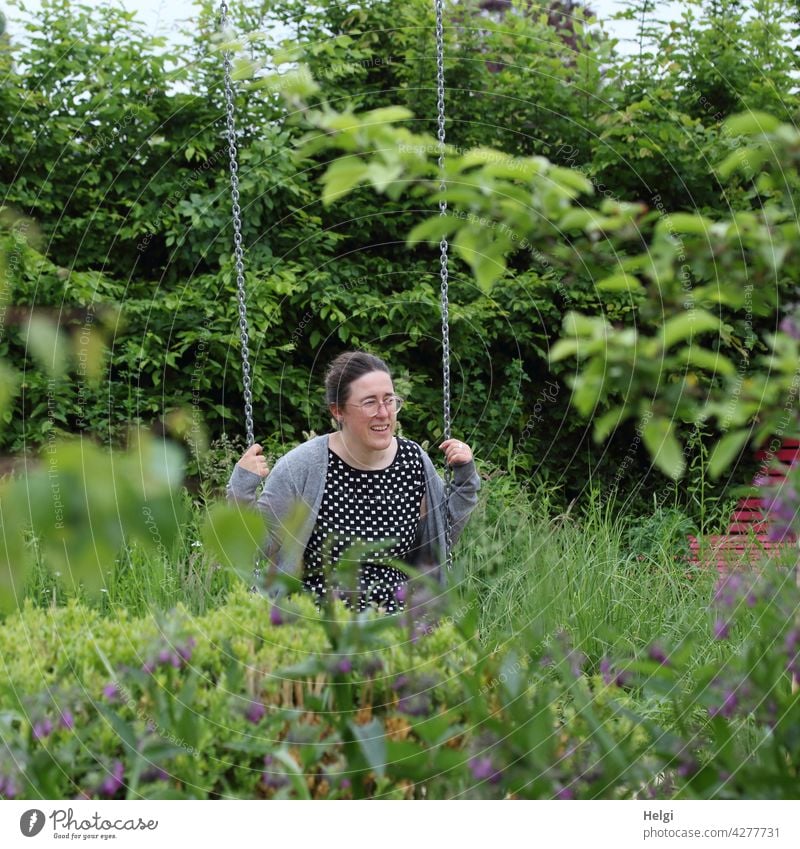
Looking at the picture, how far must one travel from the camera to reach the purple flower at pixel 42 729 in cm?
184

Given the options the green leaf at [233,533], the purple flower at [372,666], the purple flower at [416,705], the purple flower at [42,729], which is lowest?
the purple flower at [42,729]

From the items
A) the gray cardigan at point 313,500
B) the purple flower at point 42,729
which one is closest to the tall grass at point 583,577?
the gray cardigan at point 313,500

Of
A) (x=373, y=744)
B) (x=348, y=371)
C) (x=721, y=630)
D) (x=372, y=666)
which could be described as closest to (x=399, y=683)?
(x=372, y=666)

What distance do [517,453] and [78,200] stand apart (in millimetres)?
2297

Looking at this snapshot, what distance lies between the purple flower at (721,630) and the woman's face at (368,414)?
3.60 feet

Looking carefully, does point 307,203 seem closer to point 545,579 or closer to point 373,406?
point 373,406

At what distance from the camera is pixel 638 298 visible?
12.3 ft

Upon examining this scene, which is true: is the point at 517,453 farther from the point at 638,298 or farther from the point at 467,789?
the point at 467,789

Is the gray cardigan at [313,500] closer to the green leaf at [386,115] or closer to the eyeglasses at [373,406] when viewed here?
the eyeglasses at [373,406]

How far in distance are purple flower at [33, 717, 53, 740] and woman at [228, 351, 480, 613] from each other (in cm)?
100

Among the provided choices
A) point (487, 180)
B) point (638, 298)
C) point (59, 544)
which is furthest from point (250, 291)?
point (59, 544)

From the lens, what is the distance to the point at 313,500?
9.57ft

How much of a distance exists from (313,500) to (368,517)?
19 cm

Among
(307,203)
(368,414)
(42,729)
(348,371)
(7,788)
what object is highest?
(307,203)
